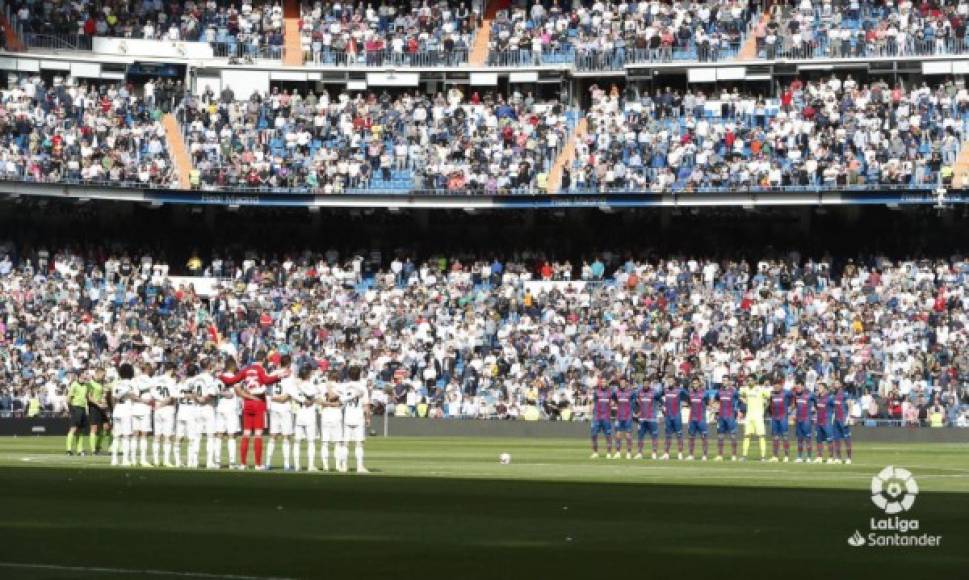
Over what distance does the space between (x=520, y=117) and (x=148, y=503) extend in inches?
1799

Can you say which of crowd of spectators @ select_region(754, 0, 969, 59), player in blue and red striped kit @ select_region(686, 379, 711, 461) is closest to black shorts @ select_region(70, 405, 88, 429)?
player in blue and red striped kit @ select_region(686, 379, 711, 461)

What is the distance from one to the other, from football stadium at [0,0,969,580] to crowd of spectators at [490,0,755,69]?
114 millimetres

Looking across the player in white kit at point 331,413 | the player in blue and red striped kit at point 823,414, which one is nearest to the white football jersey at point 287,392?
Result: the player in white kit at point 331,413

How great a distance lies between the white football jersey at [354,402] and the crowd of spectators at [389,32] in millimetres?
38485

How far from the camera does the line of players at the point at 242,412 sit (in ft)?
111

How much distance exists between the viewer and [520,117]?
68625 mm

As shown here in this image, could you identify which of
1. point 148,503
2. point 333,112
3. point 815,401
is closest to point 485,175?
point 333,112

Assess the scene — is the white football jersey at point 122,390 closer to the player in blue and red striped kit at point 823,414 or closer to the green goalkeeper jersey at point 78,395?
the green goalkeeper jersey at point 78,395

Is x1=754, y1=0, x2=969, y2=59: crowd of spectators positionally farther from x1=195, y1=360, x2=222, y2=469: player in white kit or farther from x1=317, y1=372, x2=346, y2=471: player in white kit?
x1=317, y1=372, x2=346, y2=471: player in white kit

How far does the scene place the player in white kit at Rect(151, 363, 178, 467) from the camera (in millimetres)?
36344

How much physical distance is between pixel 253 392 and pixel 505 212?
1374 inches

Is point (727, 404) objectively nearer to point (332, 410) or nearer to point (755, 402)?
point (755, 402)

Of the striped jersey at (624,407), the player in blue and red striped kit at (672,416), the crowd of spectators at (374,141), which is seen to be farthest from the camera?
the crowd of spectators at (374,141)

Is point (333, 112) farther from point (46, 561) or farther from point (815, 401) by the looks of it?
point (46, 561)
